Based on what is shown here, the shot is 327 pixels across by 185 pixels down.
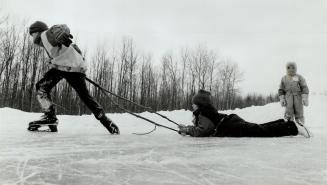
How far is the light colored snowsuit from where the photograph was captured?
5.80 meters

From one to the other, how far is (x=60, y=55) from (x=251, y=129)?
256 centimetres

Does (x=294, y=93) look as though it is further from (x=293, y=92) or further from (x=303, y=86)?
(x=303, y=86)

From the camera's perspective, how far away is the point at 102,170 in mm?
1779

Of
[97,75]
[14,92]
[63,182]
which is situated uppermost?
[97,75]

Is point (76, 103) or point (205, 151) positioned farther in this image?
point (76, 103)

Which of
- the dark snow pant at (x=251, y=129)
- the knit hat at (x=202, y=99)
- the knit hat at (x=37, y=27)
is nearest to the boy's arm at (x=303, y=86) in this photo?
the dark snow pant at (x=251, y=129)

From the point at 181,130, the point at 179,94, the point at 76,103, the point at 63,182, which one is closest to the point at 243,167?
the point at 63,182

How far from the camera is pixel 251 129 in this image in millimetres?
4086

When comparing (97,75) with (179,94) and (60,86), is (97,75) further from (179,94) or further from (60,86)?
(179,94)

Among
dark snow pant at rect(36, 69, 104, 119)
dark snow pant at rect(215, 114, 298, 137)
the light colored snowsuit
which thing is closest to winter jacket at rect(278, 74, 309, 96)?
the light colored snowsuit

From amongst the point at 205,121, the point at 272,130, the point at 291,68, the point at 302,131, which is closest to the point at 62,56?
the point at 205,121

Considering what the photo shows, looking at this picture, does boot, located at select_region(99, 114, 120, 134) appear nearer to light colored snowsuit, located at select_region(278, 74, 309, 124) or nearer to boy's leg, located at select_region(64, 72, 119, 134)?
boy's leg, located at select_region(64, 72, 119, 134)

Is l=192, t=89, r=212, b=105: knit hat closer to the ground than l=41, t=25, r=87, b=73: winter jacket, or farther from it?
closer to the ground

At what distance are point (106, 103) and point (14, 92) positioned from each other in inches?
369
